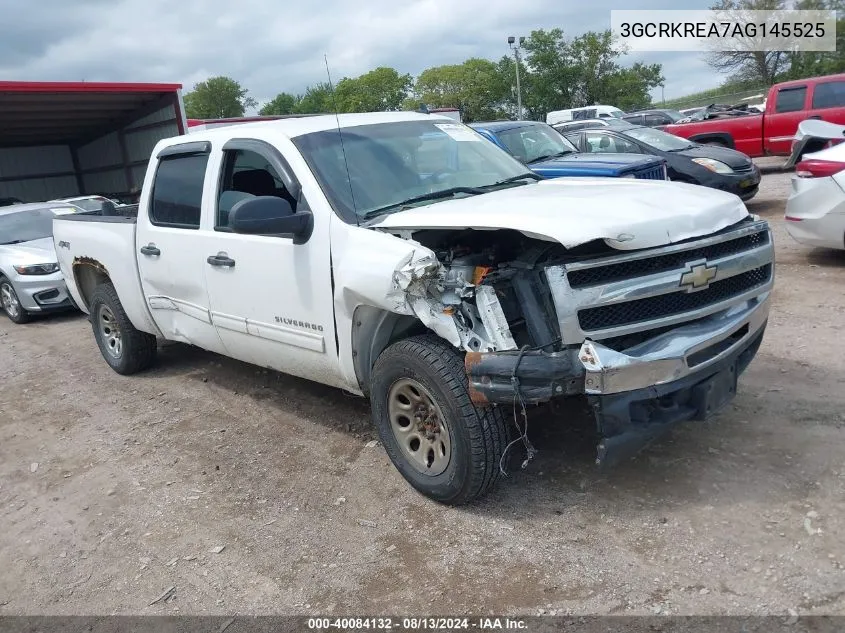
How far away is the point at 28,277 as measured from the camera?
30.2 feet

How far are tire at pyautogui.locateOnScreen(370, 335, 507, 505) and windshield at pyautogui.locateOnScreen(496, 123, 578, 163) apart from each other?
253 inches

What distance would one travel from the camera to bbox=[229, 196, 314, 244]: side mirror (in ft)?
11.9

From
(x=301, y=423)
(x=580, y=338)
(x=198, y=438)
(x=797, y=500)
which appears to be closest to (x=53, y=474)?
(x=198, y=438)

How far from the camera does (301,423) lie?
15.8 feet

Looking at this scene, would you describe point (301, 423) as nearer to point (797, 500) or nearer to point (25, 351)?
point (797, 500)

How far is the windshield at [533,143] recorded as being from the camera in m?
9.52

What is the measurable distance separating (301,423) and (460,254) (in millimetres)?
2063

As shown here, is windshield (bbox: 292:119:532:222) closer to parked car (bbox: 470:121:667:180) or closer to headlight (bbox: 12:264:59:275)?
parked car (bbox: 470:121:667:180)

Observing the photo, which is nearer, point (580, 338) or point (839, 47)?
point (580, 338)

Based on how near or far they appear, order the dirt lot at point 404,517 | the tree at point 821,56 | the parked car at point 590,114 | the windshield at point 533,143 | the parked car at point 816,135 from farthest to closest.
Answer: the tree at point 821,56 → the parked car at point 590,114 → the windshield at point 533,143 → the parked car at point 816,135 → the dirt lot at point 404,517

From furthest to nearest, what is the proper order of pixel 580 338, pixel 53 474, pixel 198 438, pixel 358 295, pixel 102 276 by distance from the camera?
1. pixel 102 276
2. pixel 198 438
3. pixel 53 474
4. pixel 358 295
5. pixel 580 338

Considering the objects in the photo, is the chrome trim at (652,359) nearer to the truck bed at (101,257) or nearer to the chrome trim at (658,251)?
the chrome trim at (658,251)

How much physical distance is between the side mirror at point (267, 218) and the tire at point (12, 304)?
23.4ft

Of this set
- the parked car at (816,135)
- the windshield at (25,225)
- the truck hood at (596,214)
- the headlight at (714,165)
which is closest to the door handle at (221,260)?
the truck hood at (596,214)
